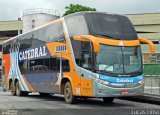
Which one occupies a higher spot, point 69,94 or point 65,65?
point 65,65

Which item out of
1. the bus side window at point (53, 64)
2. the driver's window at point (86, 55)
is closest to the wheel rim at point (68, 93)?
the bus side window at point (53, 64)

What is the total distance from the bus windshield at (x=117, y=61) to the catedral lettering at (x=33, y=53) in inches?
205

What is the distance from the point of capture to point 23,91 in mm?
26672

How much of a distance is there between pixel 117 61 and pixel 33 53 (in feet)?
25.0

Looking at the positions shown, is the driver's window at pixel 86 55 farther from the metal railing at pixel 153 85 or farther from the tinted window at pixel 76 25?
the metal railing at pixel 153 85

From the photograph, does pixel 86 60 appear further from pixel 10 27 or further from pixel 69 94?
pixel 10 27

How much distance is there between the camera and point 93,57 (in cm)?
1712

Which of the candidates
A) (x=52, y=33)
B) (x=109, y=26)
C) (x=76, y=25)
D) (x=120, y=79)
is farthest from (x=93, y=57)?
(x=52, y=33)

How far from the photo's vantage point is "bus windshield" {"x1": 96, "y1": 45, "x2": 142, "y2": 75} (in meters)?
17.2

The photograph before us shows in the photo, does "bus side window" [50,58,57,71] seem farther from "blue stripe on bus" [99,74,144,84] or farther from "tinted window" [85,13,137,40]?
"blue stripe on bus" [99,74,144,84]

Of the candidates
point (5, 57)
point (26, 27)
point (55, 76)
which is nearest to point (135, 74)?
point (55, 76)

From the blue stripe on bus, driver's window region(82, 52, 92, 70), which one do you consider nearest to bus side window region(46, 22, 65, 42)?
driver's window region(82, 52, 92, 70)

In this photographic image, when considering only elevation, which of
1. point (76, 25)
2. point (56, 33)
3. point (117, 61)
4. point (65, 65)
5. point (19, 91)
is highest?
point (76, 25)

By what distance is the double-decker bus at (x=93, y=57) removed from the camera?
17078 mm
